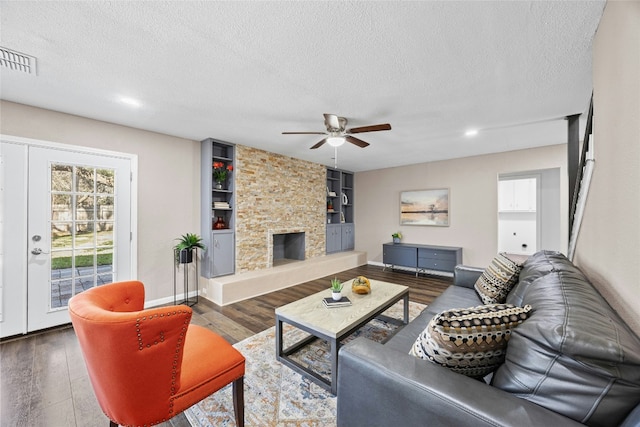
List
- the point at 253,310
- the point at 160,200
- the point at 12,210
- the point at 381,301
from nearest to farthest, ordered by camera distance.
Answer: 1. the point at 381,301
2. the point at 12,210
3. the point at 253,310
4. the point at 160,200

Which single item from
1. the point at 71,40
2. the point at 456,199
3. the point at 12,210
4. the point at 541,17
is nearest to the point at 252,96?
the point at 71,40

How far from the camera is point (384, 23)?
1599mm

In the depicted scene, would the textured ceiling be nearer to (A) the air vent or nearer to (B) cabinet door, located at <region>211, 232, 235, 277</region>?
(A) the air vent

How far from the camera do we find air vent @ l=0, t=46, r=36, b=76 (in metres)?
1.89

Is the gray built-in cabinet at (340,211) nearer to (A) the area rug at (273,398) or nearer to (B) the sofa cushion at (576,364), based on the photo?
(A) the area rug at (273,398)

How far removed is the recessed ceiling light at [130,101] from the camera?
2.60m

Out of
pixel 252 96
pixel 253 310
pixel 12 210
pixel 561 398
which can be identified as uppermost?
pixel 252 96

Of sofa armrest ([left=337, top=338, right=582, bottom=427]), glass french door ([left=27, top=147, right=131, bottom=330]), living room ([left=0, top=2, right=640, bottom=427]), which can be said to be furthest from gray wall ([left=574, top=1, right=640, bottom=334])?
glass french door ([left=27, top=147, right=131, bottom=330])

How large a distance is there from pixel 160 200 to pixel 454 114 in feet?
13.4

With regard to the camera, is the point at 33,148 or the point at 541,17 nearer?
the point at 541,17

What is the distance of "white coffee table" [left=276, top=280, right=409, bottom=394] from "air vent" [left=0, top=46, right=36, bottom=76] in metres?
2.76

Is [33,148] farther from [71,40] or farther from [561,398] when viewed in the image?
[561,398]

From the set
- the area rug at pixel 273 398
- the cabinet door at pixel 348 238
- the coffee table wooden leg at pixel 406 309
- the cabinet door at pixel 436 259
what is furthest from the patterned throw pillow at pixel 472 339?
the cabinet door at pixel 348 238

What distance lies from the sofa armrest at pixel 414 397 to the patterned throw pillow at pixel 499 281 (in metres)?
1.56
